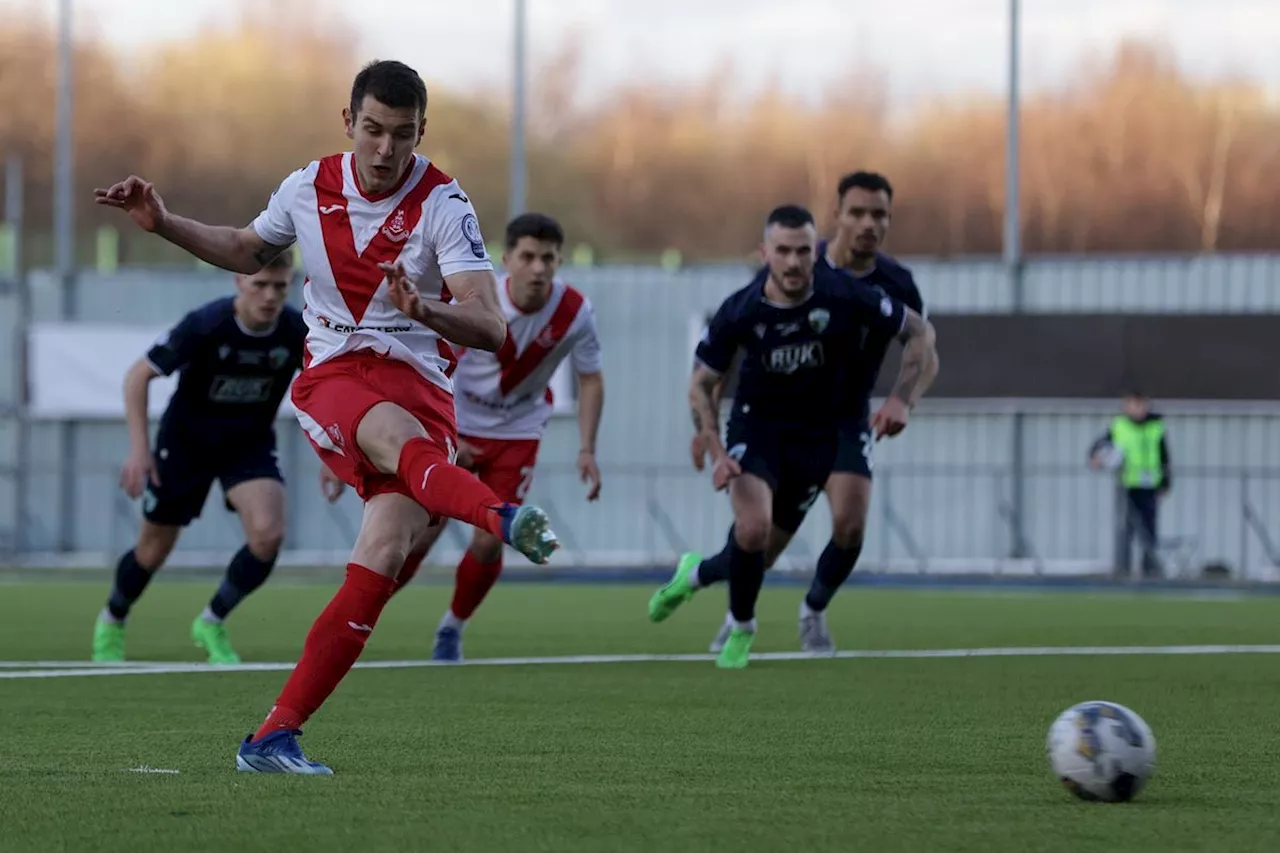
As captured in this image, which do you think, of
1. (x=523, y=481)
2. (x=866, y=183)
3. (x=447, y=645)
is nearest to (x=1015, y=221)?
(x=866, y=183)

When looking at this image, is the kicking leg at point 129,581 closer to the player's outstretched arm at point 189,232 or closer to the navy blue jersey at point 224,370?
the navy blue jersey at point 224,370

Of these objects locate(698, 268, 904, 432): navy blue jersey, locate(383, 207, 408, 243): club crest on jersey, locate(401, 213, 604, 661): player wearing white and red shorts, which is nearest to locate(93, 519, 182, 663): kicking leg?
locate(401, 213, 604, 661): player wearing white and red shorts

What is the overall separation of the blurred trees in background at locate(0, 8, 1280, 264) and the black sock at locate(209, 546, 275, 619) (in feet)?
62.4

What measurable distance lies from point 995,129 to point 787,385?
65.1ft

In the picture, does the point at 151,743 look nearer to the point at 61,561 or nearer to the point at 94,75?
the point at 61,561

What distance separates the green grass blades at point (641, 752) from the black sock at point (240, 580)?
462 mm

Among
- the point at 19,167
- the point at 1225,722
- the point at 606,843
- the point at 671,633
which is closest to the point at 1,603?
the point at 671,633

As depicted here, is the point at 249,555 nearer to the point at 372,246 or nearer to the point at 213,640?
the point at 213,640

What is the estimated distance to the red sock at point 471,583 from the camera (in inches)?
439

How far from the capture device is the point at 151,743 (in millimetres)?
6887

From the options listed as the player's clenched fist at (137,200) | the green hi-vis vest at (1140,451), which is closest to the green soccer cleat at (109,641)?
the player's clenched fist at (137,200)

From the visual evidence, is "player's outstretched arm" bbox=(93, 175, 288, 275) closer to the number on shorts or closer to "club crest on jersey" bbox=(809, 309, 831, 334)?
"club crest on jersey" bbox=(809, 309, 831, 334)

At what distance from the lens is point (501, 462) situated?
37.1ft

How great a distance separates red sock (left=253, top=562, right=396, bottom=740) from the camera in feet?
19.7
